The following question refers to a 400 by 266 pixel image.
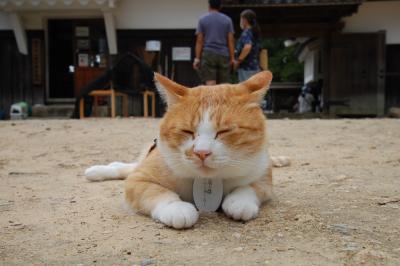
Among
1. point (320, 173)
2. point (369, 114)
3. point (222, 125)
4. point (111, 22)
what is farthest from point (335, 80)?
point (222, 125)

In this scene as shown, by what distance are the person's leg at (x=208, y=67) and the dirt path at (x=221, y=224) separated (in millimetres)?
3150

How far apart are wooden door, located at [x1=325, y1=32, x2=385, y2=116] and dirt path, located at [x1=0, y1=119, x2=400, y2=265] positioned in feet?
28.7

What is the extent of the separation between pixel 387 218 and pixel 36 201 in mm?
2014

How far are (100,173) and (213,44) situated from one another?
421 centimetres

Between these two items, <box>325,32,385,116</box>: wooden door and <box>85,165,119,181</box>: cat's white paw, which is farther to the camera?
<box>325,32,385,116</box>: wooden door

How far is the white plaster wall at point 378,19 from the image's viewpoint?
509 inches

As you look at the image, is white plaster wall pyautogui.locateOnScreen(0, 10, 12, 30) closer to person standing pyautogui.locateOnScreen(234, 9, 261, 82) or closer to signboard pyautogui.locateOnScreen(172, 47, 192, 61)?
signboard pyautogui.locateOnScreen(172, 47, 192, 61)

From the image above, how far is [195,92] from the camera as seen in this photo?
7.71 feet

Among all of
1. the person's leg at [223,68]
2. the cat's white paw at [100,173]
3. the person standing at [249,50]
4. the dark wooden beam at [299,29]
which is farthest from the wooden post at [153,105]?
the cat's white paw at [100,173]

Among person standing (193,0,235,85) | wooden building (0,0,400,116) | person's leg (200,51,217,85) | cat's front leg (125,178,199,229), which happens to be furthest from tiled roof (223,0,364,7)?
cat's front leg (125,178,199,229)

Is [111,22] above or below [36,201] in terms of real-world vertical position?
above

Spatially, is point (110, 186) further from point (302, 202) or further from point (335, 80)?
point (335, 80)

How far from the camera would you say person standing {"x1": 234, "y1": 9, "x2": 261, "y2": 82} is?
293 inches

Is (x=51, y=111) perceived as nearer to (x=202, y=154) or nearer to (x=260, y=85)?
(x=260, y=85)
